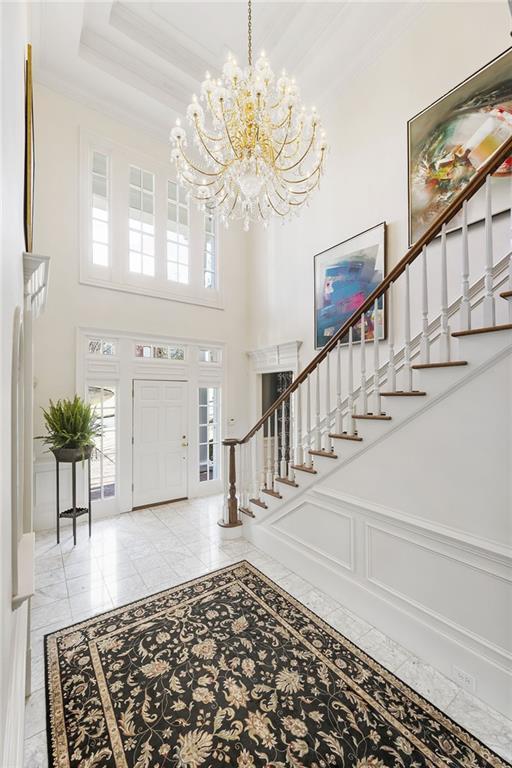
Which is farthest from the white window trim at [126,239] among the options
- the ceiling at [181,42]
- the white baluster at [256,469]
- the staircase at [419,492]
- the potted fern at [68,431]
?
the staircase at [419,492]

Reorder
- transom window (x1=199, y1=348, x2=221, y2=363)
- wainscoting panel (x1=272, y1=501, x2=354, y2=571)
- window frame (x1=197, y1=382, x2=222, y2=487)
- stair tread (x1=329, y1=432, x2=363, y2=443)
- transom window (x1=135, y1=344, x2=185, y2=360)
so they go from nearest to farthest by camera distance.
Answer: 1. stair tread (x1=329, y1=432, x2=363, y2=443)
2. wainscoting panel (x1=272, y1=501, x2=354, y2=571)
3. transom window (x1=135, y1=344, x2=185, y2=360)
4. window frame (x1=197, y1=382, x2=222, y2=487)
5. transom window (x1=199, y1=348, x2=221, y2=363)

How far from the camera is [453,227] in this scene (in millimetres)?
3148

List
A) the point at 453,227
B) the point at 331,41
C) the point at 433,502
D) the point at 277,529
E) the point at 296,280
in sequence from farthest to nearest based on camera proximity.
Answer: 1. the point at 296,280
2. the point at 331,41
3. the point at 277,529
4. the point at 453,227
5. the point at 433,502

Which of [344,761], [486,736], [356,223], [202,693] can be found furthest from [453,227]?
[202,693]

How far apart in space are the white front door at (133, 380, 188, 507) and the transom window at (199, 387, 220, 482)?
338mm

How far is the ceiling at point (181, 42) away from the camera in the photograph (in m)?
3.73

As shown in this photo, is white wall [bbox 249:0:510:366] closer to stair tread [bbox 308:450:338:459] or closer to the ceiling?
the ceiling

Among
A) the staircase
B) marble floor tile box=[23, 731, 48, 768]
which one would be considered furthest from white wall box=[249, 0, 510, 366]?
marble floor tile box=[23, 731, 48, 768]

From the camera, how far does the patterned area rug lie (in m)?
1.62

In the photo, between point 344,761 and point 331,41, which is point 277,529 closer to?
point 344,761

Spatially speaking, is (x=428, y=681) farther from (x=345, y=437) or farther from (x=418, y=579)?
(x=345, y=437)

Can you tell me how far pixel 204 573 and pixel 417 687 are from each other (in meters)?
1.90

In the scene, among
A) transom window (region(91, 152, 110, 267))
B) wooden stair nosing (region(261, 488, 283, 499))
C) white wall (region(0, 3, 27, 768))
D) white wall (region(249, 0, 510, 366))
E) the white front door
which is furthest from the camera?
the white front door

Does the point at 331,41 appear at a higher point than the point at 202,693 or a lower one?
higher
